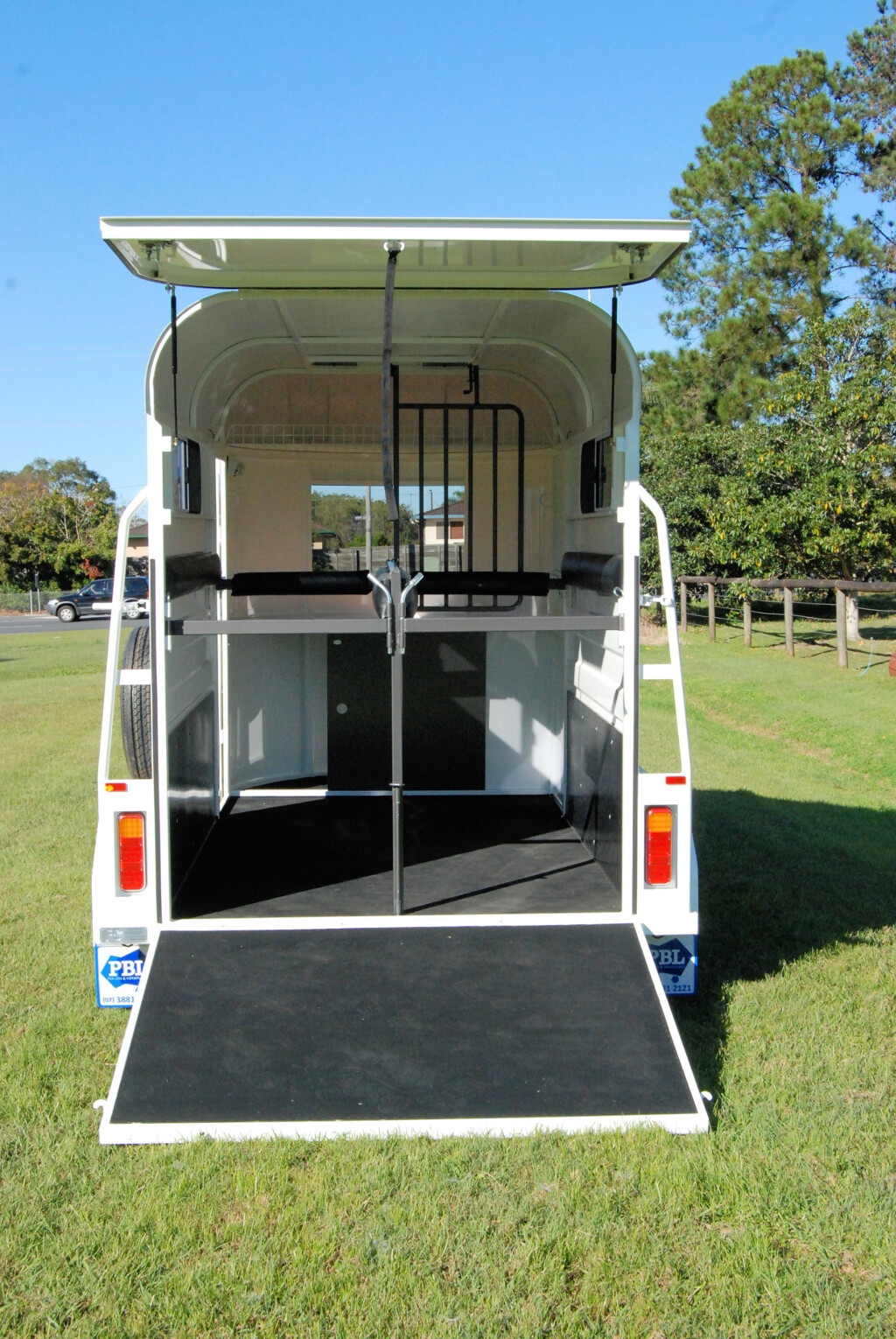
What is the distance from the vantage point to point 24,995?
15.2ft

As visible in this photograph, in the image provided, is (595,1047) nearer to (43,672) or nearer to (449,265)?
(449,265)

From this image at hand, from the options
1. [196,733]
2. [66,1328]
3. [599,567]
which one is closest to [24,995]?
[196,733]

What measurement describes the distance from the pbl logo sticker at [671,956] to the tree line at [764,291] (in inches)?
595

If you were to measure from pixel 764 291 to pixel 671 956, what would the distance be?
2401 centimetres

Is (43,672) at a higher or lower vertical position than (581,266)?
lower

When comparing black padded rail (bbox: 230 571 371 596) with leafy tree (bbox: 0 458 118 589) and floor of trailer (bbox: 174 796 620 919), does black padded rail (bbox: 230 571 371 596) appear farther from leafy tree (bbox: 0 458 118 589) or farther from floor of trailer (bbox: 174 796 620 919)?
leafy tree (bbox: 0 458 118 589)

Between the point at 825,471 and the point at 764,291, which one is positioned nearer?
the point at 825,471

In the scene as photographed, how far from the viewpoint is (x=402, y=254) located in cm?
368

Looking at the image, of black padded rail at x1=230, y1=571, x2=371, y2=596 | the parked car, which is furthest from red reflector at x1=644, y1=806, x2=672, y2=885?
the parked car

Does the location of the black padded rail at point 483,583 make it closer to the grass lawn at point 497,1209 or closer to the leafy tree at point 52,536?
the grass lawn at point 497,1209

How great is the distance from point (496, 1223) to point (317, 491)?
15.6ft

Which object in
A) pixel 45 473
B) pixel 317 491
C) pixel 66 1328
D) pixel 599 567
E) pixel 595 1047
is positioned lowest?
A: pixel 66 1328

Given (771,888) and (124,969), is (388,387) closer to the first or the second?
(124,969)

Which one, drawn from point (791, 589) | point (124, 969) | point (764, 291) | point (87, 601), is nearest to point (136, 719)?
point (124, 969)
